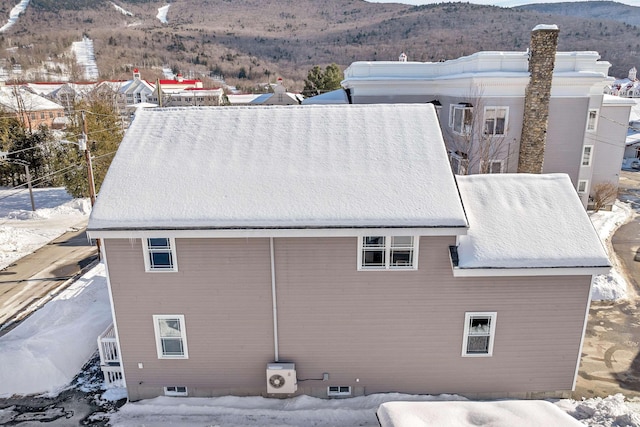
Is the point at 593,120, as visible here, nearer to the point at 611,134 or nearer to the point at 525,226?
the point at 611,134

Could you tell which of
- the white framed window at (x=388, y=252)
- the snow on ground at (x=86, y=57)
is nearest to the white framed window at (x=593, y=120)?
the white framed window at (x=388, y=252)

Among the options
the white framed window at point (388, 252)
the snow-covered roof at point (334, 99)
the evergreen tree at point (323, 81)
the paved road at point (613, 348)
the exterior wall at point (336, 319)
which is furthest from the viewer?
the evergreen tree at point (323, 81)

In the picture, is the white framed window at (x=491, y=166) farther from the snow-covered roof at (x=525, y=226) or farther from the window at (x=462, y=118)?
the snow-covered roof at (x=525, y=226)

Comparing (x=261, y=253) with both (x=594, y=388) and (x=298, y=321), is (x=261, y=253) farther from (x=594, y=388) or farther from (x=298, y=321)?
(x=594, y=388)

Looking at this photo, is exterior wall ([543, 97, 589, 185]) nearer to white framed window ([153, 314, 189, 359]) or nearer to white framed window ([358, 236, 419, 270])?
white framed window ([358, 236, 419, 270])

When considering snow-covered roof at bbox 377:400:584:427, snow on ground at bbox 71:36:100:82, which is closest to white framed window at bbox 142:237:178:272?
snow-covered roof at bbox 377:400:584:427
